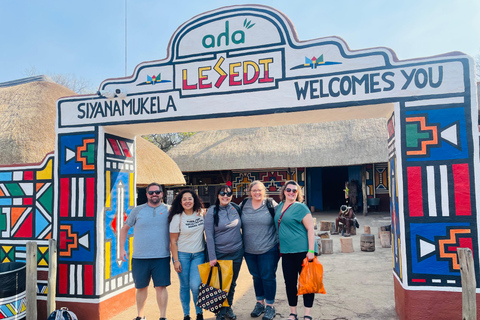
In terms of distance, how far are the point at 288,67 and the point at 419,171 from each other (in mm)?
1861

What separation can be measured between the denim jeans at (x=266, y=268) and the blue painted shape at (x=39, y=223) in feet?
9.48

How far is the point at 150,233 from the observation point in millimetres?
4051

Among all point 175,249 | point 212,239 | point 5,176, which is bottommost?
point 175,249

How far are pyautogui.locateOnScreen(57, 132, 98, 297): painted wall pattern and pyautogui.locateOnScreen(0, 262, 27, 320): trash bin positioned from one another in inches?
21.6

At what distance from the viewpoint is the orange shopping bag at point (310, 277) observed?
364 cm

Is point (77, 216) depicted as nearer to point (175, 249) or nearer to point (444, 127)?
point (175, 249)

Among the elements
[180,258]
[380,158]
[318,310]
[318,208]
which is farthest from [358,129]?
[180,258]

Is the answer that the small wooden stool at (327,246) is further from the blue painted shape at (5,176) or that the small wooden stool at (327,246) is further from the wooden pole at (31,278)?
the blue painted shape at (5,176)

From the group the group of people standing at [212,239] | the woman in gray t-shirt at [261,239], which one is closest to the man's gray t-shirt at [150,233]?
the group of people standing at [212,239]

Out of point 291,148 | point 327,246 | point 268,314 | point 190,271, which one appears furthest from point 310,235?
point 291,148

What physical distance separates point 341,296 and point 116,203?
352cm

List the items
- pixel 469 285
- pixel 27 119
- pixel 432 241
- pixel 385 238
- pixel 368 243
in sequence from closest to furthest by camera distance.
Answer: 1. pixel 469 285
2. pixel 432 241
3. pixel 368 243
4. pixel 385 238
5. pixel 27 119

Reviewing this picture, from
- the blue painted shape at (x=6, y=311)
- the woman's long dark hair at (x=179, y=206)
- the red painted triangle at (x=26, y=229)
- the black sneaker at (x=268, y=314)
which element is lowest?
the black sneaker at (x=268, y=314)

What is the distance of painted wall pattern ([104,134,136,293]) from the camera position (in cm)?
489
